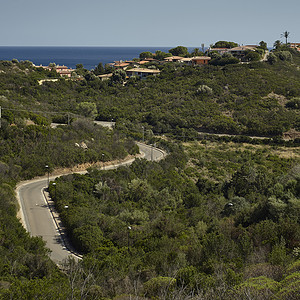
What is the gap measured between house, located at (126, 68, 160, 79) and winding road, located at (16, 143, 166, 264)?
162 feet

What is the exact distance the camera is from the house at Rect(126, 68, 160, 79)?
7688 cm

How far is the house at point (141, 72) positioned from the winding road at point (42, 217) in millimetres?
49452

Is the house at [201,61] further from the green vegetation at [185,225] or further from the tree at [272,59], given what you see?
the green vegetation at [185,225]

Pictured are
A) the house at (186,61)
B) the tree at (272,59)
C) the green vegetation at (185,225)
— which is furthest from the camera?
the house at (186,61)

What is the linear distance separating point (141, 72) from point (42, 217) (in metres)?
57.3

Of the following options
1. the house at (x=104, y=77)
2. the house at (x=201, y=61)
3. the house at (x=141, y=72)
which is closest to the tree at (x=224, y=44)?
the house at (x=201, y=61)

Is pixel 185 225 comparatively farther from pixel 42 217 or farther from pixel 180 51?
pixel 180 51

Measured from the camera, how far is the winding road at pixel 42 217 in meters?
20.4

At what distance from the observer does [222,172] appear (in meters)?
38.1

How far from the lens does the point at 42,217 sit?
2411 centimetres

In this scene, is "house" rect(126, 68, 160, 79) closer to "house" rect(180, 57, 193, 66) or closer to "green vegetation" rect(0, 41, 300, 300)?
"green vegetation" rect(0, 41, 300, 300)

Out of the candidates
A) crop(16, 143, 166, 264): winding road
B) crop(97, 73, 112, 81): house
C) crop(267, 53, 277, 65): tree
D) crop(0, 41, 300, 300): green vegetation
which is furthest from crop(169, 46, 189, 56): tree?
crop(16, 143, 166, 264): winding road

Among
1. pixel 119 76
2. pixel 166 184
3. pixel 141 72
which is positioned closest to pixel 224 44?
pixel 141 72

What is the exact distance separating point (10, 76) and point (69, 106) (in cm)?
1306
